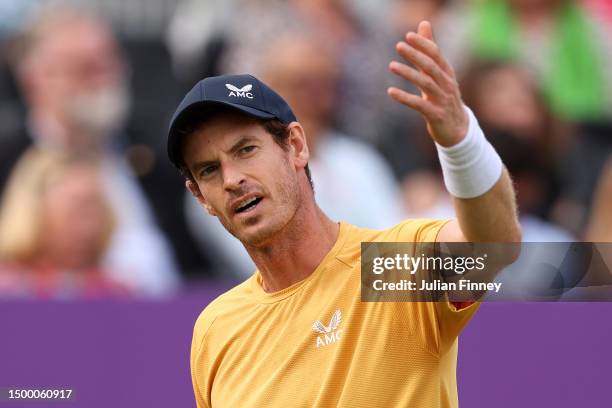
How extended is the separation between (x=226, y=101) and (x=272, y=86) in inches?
138

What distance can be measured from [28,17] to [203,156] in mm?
3992

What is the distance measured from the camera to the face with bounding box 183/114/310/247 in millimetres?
3168

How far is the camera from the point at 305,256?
329 cm

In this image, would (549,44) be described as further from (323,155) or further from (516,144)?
(323,155)

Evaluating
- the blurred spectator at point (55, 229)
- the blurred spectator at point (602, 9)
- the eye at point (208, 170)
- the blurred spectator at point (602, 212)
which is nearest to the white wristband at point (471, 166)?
the eye at point (208, 170)

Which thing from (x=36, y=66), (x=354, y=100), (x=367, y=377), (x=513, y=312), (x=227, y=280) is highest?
(x=36, y=66)

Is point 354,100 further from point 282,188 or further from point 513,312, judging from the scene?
point 282,188

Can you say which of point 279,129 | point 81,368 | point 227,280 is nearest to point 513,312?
point 227,280

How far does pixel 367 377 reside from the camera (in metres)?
2.98

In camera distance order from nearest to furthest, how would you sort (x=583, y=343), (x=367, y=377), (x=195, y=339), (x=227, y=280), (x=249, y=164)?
(x=367, y=377)
(x=249, y=164)
(x=195, y=339)
(x=583, y=343)
(x=227, y=280)

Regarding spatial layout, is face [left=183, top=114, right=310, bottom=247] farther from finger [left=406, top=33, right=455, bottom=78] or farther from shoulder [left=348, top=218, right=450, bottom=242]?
finger [left=406, top=33, right=455, bottom=78]

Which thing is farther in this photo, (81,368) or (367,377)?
(81,368)

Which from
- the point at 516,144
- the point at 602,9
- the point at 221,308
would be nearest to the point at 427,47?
the point at 221,308

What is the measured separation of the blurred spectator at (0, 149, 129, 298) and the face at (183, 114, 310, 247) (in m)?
3.15
